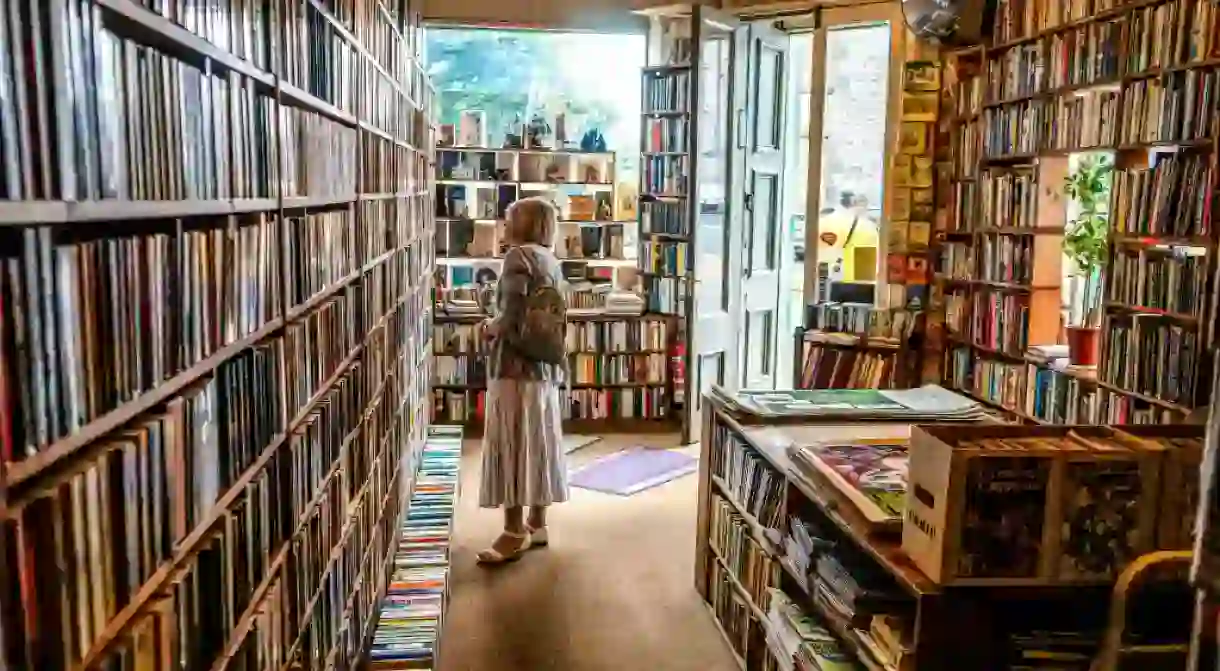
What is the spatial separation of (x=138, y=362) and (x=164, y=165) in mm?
280

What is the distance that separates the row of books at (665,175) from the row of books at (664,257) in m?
0.34

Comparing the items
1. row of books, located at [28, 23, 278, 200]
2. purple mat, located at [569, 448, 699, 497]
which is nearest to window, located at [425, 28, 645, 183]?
purple mat, located at [569, 448, 699, 497]

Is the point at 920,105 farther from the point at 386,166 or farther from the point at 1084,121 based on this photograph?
the point at 386,166

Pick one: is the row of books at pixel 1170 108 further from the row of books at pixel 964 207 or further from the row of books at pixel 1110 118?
the row of books at pixel 964 207

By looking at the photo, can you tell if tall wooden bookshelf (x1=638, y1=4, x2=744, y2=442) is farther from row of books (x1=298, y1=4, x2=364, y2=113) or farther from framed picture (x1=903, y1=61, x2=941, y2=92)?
row of books (x1=298, y1=4, x2=364, y2=113)

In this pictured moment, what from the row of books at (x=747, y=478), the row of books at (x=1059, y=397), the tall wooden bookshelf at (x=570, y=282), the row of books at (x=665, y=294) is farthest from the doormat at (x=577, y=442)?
the row of books at (x=1059, y=397)

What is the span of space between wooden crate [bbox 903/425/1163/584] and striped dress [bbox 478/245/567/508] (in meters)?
2.35

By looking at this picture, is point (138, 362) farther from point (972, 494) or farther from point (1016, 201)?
point (1016, 201)

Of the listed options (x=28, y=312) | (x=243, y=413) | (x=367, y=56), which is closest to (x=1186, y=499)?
(x=243, y=413)

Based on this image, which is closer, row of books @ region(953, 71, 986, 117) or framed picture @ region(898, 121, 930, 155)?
row of books @ region(953, 71, 986, 117)

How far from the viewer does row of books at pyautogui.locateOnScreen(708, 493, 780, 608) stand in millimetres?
2953

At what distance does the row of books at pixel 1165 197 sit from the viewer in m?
3.32

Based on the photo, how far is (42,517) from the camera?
3.26 feet

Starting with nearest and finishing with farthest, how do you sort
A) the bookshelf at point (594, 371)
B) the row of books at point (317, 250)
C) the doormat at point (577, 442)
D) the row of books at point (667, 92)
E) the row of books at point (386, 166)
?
the row of books at point (317, 250)
the row of books at point (386, 166)
the doormat at point (577, 442)
the row of books at point (667, 92)
the bookshelf at point (594, 371)
